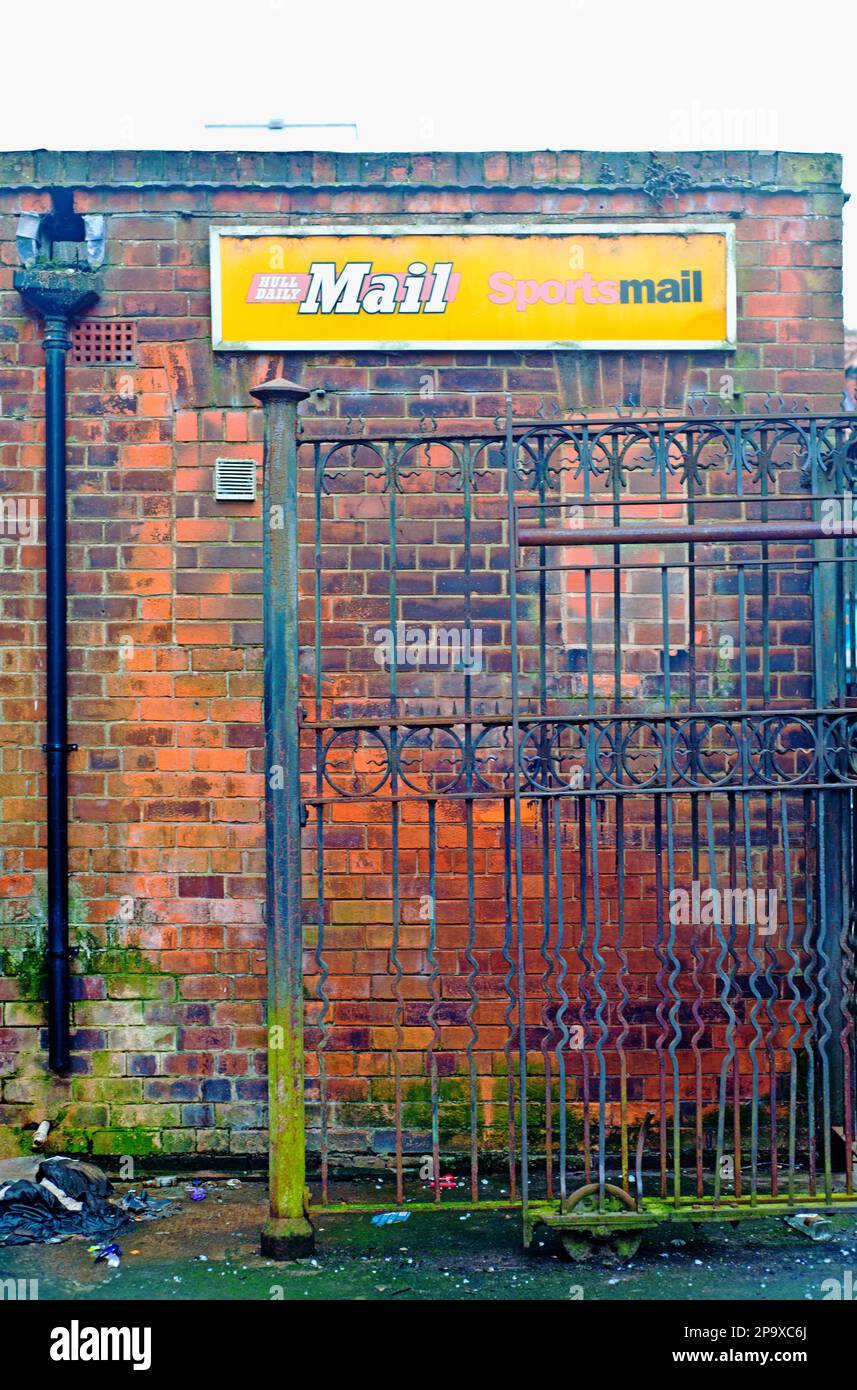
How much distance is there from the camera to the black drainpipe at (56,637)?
18.5ft

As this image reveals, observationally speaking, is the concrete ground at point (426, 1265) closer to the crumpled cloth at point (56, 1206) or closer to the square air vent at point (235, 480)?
the crumpled cloth at point (56, 1206)

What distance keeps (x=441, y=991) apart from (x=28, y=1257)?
74.7 inches

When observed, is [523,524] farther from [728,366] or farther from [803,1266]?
[803,1266]

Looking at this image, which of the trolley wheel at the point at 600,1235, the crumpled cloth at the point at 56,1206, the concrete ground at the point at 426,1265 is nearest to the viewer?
the concrete ground at the point at 426,1265

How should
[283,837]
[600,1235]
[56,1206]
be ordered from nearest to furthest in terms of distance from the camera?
[600,1235] → [283,837] → [56,1206]

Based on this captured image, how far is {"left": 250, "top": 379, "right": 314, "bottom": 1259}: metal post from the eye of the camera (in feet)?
15.3

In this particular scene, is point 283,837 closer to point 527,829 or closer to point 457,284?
point 527,829

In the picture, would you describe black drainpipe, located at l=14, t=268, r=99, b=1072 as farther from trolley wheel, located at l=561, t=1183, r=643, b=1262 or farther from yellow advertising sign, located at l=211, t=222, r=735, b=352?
trolley wheel, located at l=561, t=1183, r=643, b=1262

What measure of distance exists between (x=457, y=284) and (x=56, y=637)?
90.2 inches

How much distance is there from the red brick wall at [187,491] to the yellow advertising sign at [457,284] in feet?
0.29

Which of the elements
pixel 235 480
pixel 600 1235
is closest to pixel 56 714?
pixel 235 480

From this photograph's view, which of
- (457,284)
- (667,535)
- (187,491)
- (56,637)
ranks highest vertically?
(457,284)

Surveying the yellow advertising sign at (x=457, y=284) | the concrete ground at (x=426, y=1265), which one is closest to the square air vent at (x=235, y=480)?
the yellow advertising sign at (x=457, y=284)

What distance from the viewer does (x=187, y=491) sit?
18.8 ft
